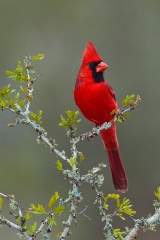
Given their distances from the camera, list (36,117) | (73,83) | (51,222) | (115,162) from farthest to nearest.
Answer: (73,83)
(115,162)
(36,117)
(51,222)

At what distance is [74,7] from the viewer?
9.38m

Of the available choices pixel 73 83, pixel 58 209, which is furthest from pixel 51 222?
pixel 73 83

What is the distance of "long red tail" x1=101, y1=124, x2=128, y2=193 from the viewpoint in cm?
377

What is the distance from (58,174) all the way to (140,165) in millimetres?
931

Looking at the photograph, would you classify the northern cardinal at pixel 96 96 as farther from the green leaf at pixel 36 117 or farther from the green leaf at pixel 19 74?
the green leaf at pixel 36 117

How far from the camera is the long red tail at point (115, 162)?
12.4 ft

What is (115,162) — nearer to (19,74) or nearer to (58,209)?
(19,74)

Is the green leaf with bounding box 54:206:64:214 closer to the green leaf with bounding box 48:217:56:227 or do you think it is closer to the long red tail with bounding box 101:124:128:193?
the green leaf with bounding box 48:217:56:227

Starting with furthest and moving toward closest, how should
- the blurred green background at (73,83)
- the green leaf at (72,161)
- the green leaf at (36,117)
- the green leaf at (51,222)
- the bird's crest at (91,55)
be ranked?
the blurred green background at (73,83)
the bird's crest at (91,55)
the green leaf at (36,117)
the green leaf at (72,161)
the green leaf at (51,222)

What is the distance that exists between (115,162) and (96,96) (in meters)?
0.40

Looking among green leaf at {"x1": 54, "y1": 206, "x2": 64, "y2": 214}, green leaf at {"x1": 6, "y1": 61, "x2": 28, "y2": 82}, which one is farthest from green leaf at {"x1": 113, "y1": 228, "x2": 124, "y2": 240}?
green leaf at {"x1": 6, "y1": 61, "x2": 28, "y2": 82}

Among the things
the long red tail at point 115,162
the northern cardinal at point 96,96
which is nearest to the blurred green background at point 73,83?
the long red tail at point 115,162

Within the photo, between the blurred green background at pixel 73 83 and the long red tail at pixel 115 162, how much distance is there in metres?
3.08

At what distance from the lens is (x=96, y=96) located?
12.6 ft
